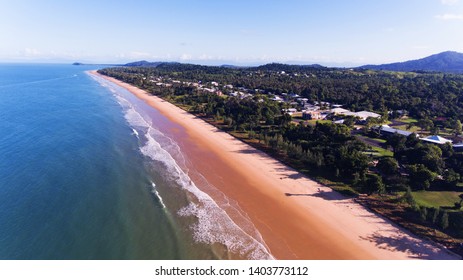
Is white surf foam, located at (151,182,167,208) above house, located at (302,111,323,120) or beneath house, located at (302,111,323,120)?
beneath

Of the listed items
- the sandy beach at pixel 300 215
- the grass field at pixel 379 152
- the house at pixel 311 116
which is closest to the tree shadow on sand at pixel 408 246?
the sandy beach at pixel 300 215

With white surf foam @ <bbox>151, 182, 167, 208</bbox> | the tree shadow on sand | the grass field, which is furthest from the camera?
the grass field

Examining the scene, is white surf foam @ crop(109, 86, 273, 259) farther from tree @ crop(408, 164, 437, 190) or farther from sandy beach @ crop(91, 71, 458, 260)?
tree @ crop(408, 164, 437, 190)

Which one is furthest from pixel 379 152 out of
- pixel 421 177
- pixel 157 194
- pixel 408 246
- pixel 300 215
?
pixel 157 194

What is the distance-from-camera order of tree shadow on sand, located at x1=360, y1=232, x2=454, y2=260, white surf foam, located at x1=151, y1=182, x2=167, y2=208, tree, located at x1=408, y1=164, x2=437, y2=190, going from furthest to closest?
tree, located at x1=408, y1=164, x2=437, y2=190
white surf foam, located at x1=151, y1=182, x2=167, y2=208
tree shadow on sand, located at x1=360, y1=232, x2=454, y2=260

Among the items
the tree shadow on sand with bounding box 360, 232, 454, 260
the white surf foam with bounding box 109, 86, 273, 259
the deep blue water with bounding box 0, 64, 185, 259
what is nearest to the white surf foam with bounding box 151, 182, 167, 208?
the white surf foam with bounding box 109, 86, 273, 259

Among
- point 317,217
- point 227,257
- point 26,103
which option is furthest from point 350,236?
point 26,103

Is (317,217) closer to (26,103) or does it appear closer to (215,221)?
(215,221)

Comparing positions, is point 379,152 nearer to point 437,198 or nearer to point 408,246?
point 437,198
